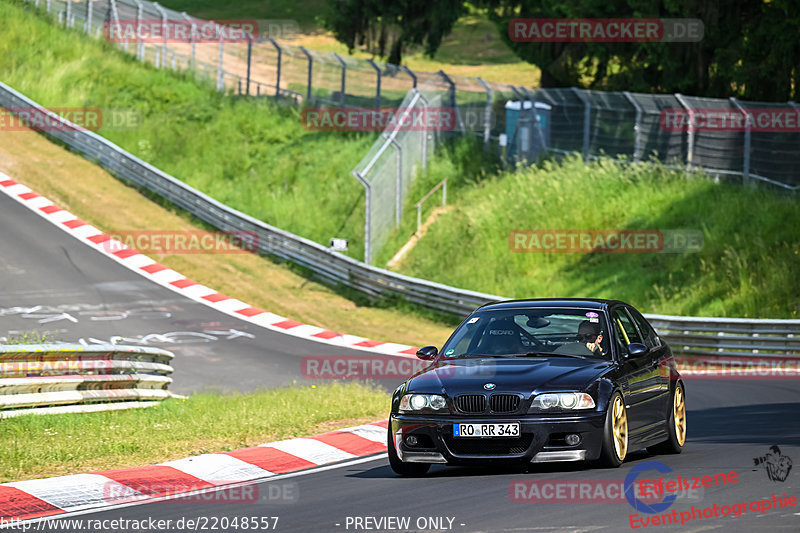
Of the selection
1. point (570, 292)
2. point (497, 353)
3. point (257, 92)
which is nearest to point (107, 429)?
point (497, 353)

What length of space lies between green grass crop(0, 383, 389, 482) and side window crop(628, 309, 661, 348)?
3.83 metres

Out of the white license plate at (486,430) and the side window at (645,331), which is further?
the side window at (645,331)

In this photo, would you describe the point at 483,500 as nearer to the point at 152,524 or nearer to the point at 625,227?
the point at 152,524

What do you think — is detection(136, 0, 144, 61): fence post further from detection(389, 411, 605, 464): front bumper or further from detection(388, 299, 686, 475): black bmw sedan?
detection(389, 411, 605, 464): front bumper

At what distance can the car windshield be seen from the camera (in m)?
10.2

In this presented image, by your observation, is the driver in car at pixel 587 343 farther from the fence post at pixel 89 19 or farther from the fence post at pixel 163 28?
the fence post at pixel 89 19

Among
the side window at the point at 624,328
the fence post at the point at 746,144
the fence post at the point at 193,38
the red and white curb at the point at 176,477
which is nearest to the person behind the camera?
the red and white curb at the point at 176,477

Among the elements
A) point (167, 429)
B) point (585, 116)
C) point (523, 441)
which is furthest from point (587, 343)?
point (585, 116)

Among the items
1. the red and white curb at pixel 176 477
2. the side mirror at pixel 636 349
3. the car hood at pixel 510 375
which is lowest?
the red and white curb at pixel 176 477

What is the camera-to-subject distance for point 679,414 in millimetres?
11117

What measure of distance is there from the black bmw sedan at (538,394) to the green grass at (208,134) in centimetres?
2193

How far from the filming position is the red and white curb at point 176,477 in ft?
28.9

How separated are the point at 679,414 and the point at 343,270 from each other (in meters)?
19.5

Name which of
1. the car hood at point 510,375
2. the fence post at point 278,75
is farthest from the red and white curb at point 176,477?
the fence post at point 278,75
